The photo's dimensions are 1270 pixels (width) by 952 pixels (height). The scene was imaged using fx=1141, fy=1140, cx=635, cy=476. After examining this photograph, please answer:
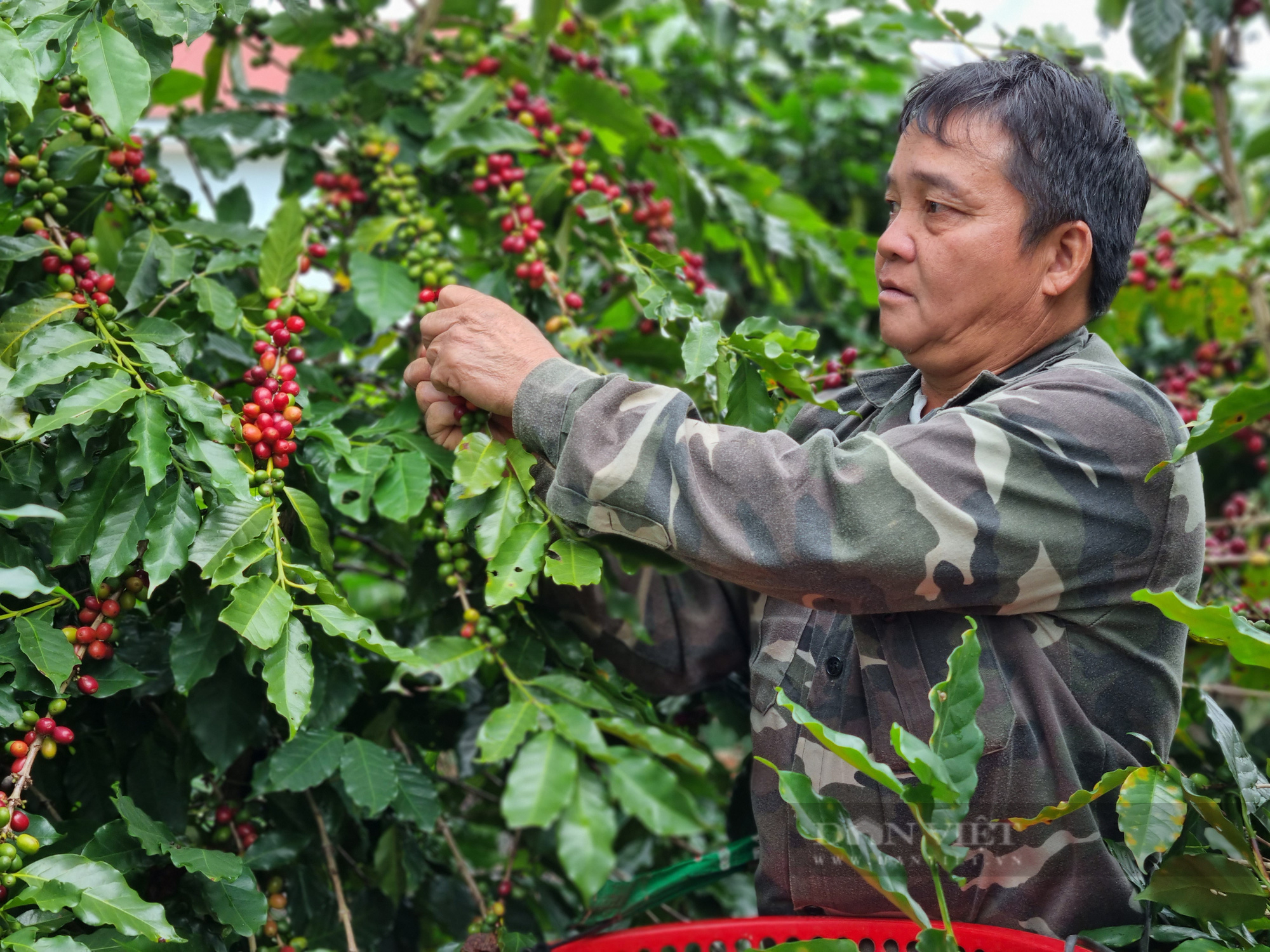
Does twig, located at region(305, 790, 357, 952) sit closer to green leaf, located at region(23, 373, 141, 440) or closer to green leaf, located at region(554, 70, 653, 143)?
green leaf, located at region(23, 373, 141, 440)

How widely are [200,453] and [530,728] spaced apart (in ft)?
1.52

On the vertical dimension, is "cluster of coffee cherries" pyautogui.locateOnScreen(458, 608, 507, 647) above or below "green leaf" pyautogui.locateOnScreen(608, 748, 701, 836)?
below

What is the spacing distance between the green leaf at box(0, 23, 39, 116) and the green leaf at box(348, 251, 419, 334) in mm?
573

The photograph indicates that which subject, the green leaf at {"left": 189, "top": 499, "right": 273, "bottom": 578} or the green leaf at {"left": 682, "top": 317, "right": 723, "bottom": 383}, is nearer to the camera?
the green leaf at {"left": 189, "top": 499, "right": 273, "bottom": 578}

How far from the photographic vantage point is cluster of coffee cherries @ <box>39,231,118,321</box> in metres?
1.42

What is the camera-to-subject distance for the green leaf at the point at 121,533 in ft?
3.99

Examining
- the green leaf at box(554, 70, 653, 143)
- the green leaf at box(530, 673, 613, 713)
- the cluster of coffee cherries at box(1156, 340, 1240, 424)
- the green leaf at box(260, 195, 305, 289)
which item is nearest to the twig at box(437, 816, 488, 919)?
the green leaf at box(530, 673, 613, 713)

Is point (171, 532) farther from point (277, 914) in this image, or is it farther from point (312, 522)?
point (277, 914)

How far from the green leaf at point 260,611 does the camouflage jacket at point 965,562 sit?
33 centimetres

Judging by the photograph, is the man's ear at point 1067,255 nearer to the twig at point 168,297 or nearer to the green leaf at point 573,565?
the green leaf at point 573,565

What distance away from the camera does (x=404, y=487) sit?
4.85 feet

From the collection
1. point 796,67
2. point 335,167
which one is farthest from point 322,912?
point 796,67

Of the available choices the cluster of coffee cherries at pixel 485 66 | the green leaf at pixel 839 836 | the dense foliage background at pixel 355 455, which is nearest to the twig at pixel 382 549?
the dense foliage background at pixel 355 455

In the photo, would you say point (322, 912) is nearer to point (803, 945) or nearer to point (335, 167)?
point (803, 945)
